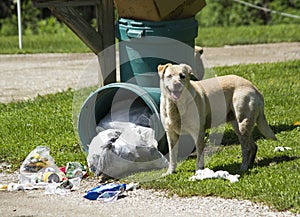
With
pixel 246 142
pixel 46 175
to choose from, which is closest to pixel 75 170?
pixel 46 175

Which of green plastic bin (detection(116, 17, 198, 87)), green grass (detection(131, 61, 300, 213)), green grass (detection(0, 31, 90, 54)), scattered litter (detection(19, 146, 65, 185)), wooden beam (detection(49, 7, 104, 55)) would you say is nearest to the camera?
green grass (detection(131, 61, 300, 213))

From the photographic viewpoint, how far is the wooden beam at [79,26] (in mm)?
7590

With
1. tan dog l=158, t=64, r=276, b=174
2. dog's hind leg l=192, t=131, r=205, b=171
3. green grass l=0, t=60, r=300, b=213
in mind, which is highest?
tan dog l=158, t=64, r=276, b=174

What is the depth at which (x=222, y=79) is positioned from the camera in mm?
6676

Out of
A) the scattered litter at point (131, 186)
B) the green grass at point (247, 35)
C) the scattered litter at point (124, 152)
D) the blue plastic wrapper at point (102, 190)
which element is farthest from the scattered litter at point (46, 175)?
the green grass at point (247, 35)

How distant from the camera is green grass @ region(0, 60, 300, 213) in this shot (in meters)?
5.86

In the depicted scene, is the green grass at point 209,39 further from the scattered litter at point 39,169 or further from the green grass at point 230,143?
the scattered litter at point 39,169

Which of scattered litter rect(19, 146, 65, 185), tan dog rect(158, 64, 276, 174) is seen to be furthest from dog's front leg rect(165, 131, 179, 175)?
scattered litter rect(19, 146, 65, 185)

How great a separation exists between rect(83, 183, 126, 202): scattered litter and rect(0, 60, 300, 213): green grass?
28 centimetres

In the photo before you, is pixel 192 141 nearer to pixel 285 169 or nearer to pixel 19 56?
pixel 285 169

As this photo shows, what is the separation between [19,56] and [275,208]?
9.37m

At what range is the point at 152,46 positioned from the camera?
7.14 m

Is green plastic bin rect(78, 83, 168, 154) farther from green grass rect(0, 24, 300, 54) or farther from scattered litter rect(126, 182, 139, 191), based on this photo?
green grass rect(0, 24, 300, 54)

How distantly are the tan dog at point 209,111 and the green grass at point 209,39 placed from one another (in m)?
7.99
